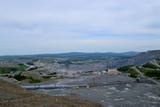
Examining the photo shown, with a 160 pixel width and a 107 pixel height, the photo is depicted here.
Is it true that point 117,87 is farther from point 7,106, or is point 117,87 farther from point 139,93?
point 7,106

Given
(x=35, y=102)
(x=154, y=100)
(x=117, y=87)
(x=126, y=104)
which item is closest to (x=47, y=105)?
(x=35, y=102)

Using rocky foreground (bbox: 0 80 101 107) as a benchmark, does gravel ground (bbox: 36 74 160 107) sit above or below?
below

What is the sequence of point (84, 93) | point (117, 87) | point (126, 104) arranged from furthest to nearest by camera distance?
point (117, 87)
point (84, 93)
point (126, 104)

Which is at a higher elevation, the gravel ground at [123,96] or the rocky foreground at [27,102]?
the rocky foreground at [27,102]

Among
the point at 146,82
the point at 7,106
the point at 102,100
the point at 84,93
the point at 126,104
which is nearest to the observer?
the point at 7,106

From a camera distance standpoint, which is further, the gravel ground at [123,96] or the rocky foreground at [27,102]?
the gravel ground at [123,96]

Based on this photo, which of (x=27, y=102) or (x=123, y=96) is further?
(x=123, y=96)

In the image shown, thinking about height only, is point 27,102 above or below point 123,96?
above

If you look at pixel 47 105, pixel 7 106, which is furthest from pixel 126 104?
pixel 7 106

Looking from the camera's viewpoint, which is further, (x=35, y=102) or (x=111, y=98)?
(x=111, y=98)

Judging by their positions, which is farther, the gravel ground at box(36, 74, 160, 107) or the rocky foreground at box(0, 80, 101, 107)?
the gravel ground at box(36, 74, 160, 107)
